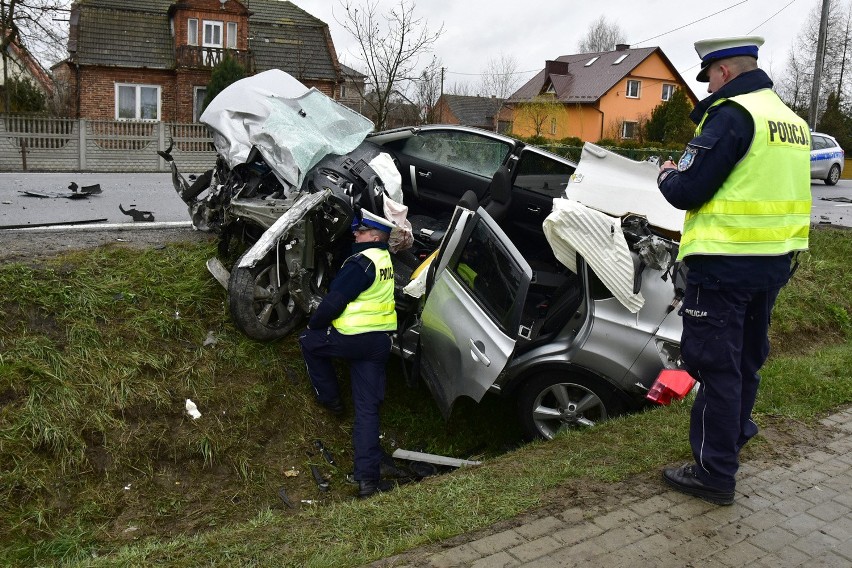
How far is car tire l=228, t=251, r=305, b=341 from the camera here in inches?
225

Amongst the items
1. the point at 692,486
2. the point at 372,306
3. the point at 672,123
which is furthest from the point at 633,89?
the point at 692,486

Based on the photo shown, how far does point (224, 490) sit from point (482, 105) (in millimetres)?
52807

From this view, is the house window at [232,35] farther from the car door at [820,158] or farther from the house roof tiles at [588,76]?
the car door at [820,158]

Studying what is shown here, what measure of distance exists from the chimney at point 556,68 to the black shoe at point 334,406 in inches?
1787

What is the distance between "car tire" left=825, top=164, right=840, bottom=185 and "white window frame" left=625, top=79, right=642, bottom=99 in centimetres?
2359

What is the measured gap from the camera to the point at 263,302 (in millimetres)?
5914

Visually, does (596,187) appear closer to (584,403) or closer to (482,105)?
(584,403)

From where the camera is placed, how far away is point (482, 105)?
55.6m

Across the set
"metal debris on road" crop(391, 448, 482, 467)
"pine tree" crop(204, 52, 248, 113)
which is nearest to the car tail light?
"metal debris on road" crop(391, 448, 482, 467)

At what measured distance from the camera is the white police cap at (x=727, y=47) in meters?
3.69

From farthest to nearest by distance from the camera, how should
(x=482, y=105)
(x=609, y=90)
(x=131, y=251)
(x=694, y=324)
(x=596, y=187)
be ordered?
(x=482, y=105), (x=609, y=90), (x=131, y=251), (x=596, y=187), (x=694, y=324)

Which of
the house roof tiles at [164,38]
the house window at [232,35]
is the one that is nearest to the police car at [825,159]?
the house roof tiles at [164,38]

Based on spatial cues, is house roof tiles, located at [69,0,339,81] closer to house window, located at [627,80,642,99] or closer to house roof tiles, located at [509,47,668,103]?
house roof tiles, located at [509,47,668,103]

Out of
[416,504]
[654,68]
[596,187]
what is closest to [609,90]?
[654,68]
